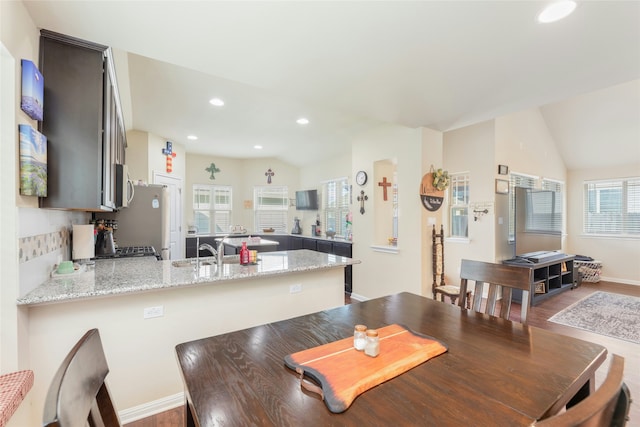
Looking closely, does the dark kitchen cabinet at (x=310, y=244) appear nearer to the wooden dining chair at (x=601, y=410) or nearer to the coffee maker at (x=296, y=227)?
the coffee maker at (x=296, y=227)

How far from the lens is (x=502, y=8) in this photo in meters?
1.62

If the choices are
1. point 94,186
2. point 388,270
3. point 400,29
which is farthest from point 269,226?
point 400,29

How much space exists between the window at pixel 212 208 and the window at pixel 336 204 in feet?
8.15

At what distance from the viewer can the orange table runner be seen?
979mm

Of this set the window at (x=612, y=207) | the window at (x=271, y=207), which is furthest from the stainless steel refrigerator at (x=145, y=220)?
the window at (x=612, y=207)

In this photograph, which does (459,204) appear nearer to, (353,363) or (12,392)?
(353,363)

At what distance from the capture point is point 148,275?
2.15 m

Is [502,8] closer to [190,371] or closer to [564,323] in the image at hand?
[190,371]

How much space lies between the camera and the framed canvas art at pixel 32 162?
151 centimetres

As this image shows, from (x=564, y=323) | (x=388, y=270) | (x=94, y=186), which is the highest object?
(x=94, y=186)

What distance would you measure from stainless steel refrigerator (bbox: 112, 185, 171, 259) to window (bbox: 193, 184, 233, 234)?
2820 millimetres

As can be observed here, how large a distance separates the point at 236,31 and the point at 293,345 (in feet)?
5.97

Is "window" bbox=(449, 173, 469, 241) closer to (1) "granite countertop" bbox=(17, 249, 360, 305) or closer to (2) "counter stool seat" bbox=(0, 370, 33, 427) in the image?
(1) "granite countertop" bbox=(17, 249, 360, 305)

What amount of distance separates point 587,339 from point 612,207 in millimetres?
4538
